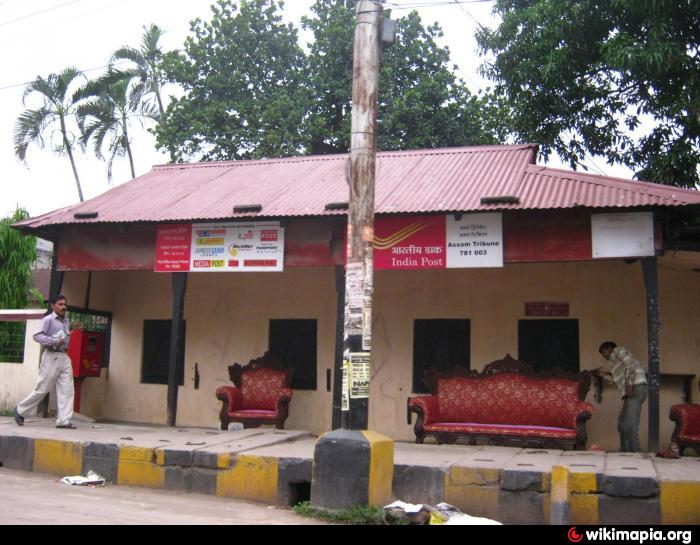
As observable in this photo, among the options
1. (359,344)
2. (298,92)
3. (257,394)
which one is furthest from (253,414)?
(298,92)

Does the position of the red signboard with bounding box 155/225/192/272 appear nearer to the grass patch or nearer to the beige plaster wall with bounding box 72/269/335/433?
the beige plaster wall with bounding box 72/269/335/433

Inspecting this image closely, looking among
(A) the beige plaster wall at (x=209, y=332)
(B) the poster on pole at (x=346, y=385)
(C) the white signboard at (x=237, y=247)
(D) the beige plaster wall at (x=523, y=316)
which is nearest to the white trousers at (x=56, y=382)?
(C) the white signboard at (x=237, y=247)

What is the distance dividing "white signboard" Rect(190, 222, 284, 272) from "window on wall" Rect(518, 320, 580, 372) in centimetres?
384

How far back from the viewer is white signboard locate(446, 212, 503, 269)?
9.27 meters

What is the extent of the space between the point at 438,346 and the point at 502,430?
211 cm

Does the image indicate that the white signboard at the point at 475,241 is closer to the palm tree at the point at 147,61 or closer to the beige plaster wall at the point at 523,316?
the beige plaster wall at the point at 523,316

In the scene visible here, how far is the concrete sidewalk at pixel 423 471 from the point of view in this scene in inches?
250

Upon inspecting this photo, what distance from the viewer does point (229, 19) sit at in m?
24.2

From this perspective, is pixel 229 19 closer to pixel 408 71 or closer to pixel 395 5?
pixel 408 71

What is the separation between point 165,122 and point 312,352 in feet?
45.4

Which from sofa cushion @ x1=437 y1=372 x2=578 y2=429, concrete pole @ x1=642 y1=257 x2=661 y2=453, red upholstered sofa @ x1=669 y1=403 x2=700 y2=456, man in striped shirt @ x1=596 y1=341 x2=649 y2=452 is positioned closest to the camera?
concrete pole @ x1=642 y1=257 x2=661 y2=453

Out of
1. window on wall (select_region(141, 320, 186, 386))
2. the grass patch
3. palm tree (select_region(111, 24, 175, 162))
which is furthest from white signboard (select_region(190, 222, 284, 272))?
palm tree (select_region(111, 24, 175, 162))

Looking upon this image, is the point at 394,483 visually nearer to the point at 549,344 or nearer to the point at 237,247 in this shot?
the point at 237,247

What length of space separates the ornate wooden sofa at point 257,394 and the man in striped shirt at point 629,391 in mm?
4743
